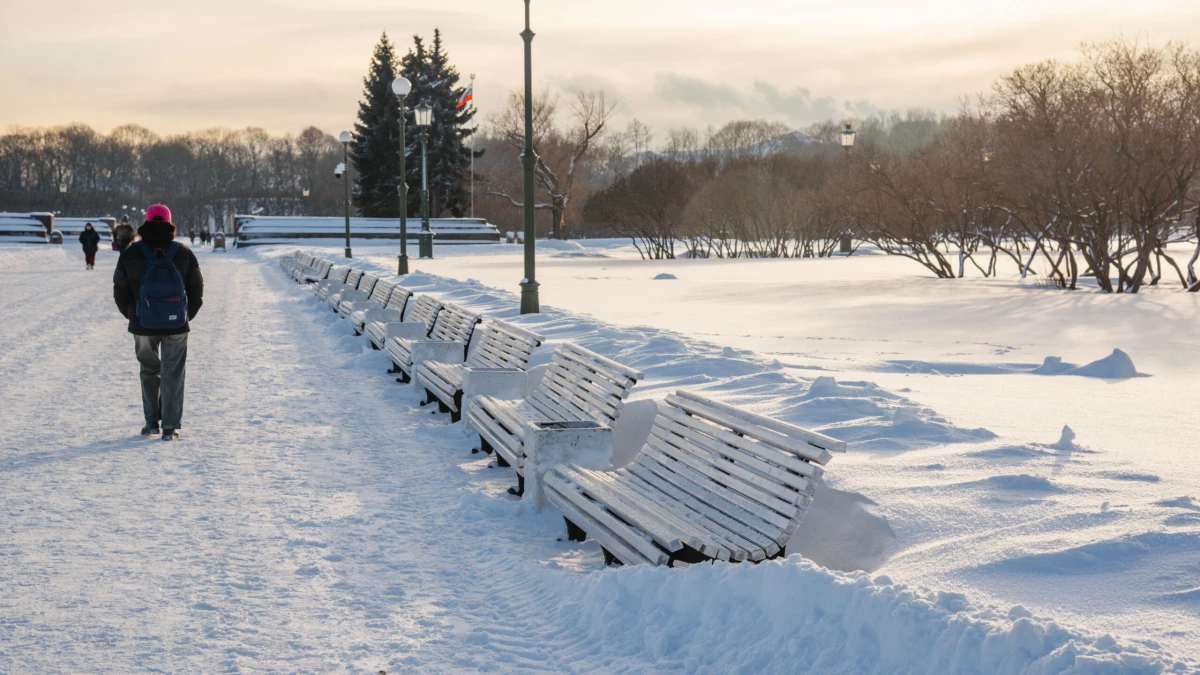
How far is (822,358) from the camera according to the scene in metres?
12.3

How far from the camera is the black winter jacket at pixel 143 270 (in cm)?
852

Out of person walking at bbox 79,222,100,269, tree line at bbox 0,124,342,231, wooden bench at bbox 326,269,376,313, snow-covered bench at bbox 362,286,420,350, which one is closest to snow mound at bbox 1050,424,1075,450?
snow-covered bench at bbox 362,286,420,350

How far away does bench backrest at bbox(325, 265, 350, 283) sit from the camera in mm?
22734

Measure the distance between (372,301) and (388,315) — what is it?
1.78 m

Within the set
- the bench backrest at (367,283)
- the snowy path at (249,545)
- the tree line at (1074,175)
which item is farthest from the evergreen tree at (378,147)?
the snowy path at (249,545)

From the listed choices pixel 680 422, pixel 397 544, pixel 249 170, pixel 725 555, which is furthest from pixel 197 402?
pixel 249 170

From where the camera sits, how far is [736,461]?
5.14 meters

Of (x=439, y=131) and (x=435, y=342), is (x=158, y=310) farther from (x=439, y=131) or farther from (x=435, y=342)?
(x=439, y=131)

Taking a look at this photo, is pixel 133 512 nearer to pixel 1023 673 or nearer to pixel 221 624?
pixel 221 624

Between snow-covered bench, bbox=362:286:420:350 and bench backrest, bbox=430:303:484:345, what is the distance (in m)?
0.38

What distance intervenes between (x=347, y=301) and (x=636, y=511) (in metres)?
14.2

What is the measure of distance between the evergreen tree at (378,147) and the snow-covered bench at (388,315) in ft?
185

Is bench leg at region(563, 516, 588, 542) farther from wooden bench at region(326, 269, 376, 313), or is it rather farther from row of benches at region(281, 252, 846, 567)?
wooden bench at region(326, 269, 376, 313)

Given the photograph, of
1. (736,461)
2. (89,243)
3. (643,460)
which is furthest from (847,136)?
(736,461)
